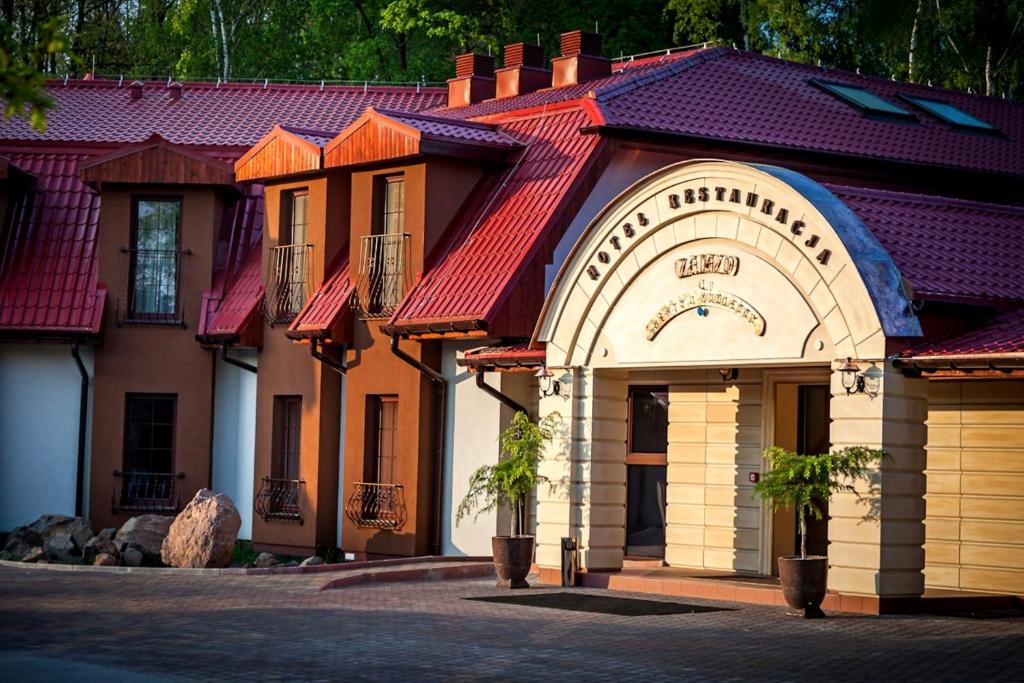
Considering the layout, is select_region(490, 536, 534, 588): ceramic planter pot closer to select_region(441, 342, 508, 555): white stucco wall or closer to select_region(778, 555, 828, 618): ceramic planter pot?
select_region(441, 342, 508, 555): white stucco wall

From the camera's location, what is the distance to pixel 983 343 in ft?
59.1

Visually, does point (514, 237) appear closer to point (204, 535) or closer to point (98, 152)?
point (204, 535)

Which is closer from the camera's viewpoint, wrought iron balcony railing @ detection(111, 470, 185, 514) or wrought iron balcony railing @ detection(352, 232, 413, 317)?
wrought iron balcony railing @ detection(352, 232, 413, 317)

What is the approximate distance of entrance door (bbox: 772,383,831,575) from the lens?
73.4 ft

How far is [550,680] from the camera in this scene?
514 inches

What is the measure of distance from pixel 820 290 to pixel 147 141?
14643mm

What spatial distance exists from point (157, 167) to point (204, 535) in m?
7.94

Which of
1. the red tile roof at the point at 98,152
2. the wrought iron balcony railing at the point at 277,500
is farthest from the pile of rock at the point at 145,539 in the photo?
the red tile roof at the point at 98,152

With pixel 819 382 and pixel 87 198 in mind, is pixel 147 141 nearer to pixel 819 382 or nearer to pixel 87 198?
pixel 87 198

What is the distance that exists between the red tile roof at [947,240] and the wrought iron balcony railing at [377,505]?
896 cm

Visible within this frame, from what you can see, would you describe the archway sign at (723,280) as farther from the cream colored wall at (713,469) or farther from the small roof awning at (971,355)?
the cream colored wall at (713,469)

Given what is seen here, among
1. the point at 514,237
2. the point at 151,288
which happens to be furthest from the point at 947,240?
the point at 151,288

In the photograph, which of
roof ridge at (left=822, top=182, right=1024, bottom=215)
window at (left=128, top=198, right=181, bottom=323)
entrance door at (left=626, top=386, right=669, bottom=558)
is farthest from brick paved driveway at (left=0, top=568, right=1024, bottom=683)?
window at (left=128, top=198, right=181, bottom=323)

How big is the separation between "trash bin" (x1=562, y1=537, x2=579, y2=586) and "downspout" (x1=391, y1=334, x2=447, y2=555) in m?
4.22
